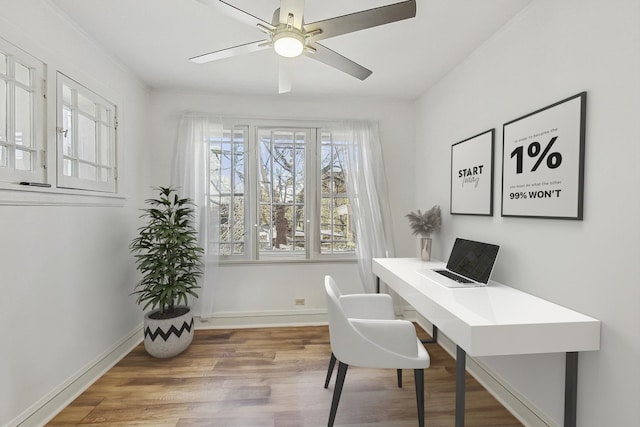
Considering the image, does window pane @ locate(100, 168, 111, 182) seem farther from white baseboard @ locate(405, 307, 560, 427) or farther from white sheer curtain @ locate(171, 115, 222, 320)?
white baseboard @ locate(405, 307, 560, 427)

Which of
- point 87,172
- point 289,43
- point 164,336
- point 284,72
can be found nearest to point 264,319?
point 164,336

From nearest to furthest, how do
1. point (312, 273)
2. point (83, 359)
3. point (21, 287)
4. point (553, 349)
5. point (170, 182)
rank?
point (553, 349) → point (21, 287) → point (83, 359) → point (170, 182) → point (312, 273)

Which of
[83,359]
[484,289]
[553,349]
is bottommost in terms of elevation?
[83,359]

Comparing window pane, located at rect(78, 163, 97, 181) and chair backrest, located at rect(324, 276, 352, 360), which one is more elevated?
window pane, located at rect(78, 163, 97, 181)

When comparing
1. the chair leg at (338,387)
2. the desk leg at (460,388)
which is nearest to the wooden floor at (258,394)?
the chair leg at (338,387)

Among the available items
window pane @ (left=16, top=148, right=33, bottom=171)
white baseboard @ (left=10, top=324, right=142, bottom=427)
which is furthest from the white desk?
window pane @ (left=16, top=148, right=33, bottom=171)

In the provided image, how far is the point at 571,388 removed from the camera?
140cm

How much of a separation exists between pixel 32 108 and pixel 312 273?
2596mm

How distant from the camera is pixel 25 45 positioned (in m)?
1.66

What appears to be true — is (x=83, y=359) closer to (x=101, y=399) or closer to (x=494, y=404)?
(x=101, y=399)

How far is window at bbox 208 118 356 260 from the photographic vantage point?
3148 millimetres

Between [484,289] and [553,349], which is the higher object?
[484,289]

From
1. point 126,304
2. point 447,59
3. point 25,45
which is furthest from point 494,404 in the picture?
point 25,45

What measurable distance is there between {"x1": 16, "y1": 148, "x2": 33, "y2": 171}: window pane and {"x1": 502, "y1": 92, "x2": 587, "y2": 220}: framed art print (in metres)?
2.95
